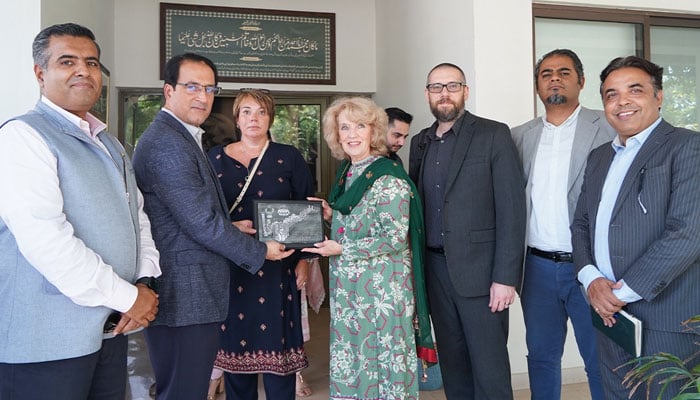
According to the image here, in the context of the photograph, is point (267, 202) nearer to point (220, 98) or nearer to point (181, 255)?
point (181, 255)

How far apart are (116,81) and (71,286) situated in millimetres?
4029

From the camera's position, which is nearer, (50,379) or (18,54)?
(50,379)

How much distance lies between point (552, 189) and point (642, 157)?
1.84 feet

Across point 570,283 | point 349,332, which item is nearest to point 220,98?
point 349,332

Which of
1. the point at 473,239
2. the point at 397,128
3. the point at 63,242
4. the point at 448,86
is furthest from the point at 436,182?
the point at 63,242

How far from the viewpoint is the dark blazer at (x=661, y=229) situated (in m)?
1.60

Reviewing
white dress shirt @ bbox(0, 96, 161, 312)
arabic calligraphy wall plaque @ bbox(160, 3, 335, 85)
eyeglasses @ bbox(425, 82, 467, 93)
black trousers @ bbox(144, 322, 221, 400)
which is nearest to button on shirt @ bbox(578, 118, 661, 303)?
eyeglasses @ bbox(425, 82, 467, 93)

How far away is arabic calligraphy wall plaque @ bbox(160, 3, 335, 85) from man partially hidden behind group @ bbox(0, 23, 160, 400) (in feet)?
12.0

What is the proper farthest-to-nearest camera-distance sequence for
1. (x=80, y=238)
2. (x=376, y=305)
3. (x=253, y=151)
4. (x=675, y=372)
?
(x=253, y=151)
(x=376, y=305)
(x=80, y=238)
(x=675, y=372)

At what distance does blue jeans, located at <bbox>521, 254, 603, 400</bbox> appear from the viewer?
2.19 m

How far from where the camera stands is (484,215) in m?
2.17

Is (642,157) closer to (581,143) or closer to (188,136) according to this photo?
(581,143)

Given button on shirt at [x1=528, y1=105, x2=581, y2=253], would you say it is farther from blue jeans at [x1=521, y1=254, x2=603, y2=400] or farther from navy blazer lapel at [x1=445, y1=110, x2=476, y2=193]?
navy blazer lapel at [x1=445, y1=110, x2=476, y2=193]

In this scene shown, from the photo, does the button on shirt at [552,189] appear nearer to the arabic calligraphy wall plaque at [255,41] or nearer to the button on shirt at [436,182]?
the button on shirt at [436,182]
